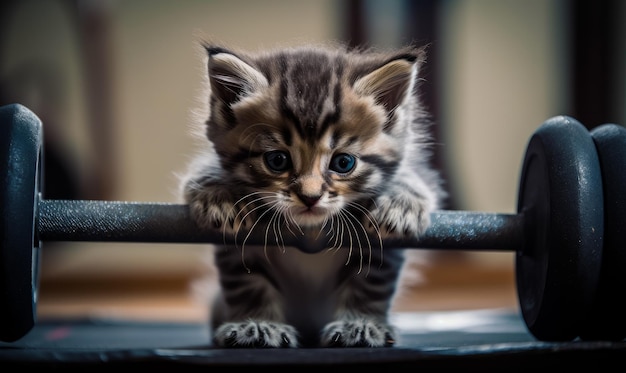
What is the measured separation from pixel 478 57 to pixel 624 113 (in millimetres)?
801

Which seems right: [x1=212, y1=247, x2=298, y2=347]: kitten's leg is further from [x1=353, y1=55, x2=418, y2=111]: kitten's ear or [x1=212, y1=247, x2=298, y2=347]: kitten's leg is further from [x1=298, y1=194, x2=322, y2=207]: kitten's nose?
[x1=353, y1=55, x2=418, y2=111]: kitten's ear

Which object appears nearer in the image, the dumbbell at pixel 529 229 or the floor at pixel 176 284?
the dumbbell at pixel 529 229

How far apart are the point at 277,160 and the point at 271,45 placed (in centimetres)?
237

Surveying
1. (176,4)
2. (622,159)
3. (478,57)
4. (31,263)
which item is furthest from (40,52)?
(622,159)

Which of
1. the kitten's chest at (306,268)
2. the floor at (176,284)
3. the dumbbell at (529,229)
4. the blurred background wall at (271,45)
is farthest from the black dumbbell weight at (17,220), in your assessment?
the blurred background wall at (271,45)

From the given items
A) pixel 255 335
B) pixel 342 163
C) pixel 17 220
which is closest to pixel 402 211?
pixel 342 163

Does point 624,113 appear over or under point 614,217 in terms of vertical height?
under

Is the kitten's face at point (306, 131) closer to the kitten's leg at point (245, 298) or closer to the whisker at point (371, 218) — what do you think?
the whisker at point (371, 218)

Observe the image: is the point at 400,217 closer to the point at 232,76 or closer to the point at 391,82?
the point at 391,82


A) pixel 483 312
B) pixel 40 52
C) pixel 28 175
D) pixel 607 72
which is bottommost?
pixel 483 312

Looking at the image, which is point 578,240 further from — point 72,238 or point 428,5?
point 428,5

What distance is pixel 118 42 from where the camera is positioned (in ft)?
12.6

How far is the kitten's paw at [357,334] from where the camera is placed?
1.40 m

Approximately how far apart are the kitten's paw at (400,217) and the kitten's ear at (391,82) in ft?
0.71
